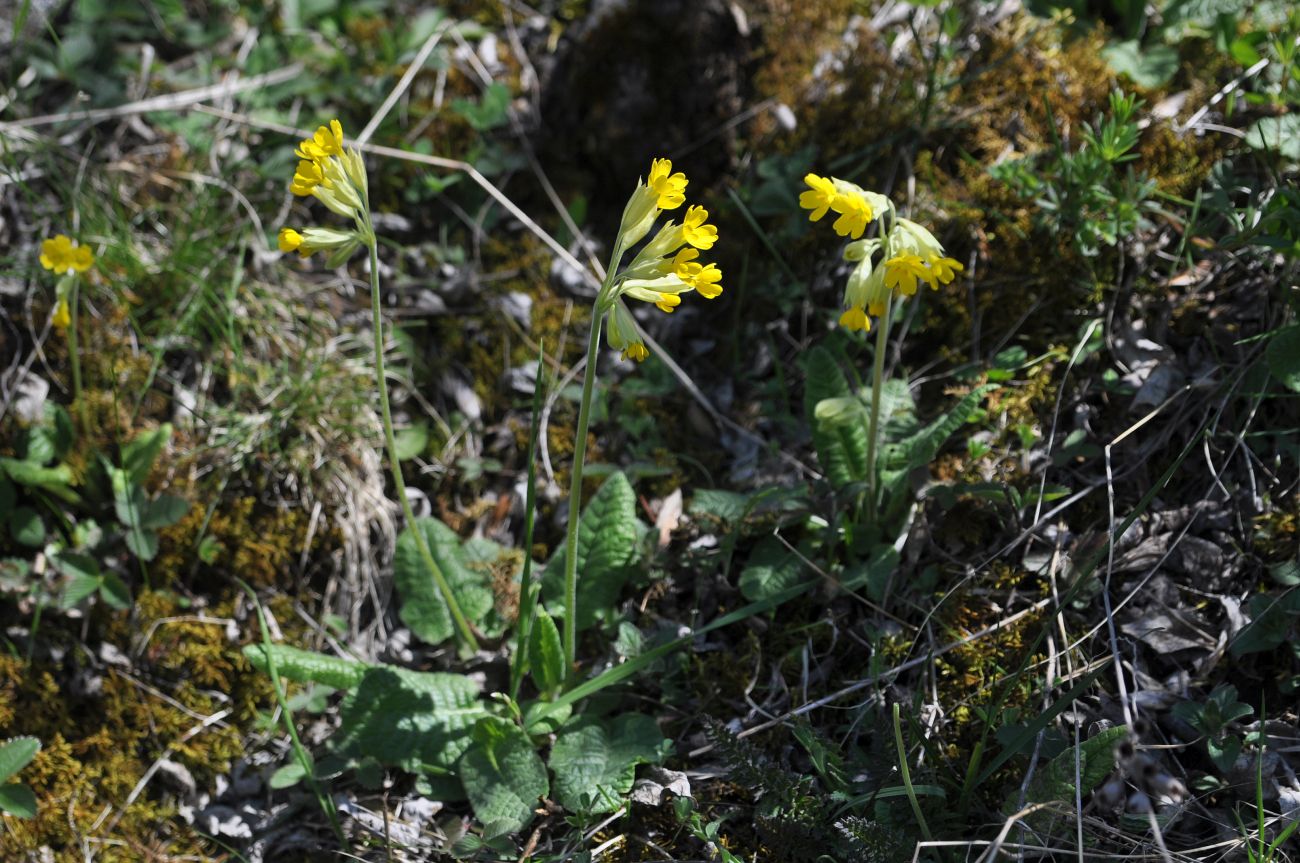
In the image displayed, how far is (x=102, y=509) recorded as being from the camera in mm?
3154

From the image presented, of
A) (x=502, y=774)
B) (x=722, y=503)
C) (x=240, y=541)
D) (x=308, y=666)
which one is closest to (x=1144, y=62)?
(x=722, y=503)

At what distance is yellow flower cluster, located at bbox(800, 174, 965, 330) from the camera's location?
220cm

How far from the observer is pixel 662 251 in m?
2.08

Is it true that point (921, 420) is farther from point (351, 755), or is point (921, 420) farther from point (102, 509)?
point (102, 509)

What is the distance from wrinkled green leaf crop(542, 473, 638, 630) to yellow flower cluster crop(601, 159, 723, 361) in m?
0.77

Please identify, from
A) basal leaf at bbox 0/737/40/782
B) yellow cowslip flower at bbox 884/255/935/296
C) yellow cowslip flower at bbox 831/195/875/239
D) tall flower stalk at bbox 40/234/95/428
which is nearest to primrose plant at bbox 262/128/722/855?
yellow cowslip flower at bbox 831/195/875/239

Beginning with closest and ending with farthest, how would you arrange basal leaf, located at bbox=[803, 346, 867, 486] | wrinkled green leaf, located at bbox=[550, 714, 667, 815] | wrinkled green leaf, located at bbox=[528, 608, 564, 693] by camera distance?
wrinkled green leaf, located at bbox=[550, 714, 667, 815]
wrinkled green leaf, located at bbox=[528, 608, 564, 693]
basal leaf, located at bbox=[803, 346, 867, 486]

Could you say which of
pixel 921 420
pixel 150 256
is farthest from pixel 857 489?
pixel 150 256

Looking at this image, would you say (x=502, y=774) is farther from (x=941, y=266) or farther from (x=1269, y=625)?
(x=1269, y=625)

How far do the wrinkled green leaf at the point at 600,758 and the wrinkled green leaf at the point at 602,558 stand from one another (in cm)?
33

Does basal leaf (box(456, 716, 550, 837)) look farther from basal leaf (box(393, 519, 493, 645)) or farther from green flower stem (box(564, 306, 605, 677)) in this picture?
basal leaf (box(393, 519, 493, 645))

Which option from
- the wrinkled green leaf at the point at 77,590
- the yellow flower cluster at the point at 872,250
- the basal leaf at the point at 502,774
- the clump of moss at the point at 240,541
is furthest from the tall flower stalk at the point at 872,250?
the wrinkled green leaf at the point at 77,590

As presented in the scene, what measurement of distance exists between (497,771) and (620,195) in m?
2.15

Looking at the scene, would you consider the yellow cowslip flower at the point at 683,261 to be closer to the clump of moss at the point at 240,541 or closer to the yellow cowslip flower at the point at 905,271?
the yellow cowslip flower at the point at 905,271
